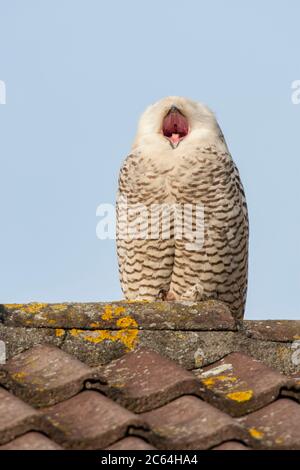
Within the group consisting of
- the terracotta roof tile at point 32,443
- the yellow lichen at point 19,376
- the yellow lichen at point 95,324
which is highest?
the yellow lichen at point 95,324

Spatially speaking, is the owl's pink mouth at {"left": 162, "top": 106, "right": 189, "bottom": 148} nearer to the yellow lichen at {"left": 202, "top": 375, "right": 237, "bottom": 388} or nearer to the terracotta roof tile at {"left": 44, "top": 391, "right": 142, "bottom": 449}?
the yellow lichen at {"left": 202, "top": 375, "right": 237, "bottom": 388}

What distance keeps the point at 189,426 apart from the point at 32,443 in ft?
1.64

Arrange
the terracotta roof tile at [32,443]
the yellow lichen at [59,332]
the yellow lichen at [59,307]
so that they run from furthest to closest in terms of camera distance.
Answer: the yellow lichen at [59,307]
the yellow lichen at [59,332]
the terracotta roof tile at [32,443]

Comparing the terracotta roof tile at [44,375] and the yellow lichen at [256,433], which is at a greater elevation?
the terracotta roof tile at [44,375]

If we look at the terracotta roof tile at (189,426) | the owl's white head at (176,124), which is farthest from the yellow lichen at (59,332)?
the owl's white head at (176,124)

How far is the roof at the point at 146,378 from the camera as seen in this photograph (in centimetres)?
326

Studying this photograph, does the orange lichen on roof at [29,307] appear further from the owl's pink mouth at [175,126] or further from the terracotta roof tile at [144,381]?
the owl's pink mouth at [175,126]

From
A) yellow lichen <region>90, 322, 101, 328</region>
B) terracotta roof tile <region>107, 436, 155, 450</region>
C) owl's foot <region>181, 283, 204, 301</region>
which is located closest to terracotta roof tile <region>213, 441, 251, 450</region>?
terracotta roof tile <region>107, 436, 155, 450</region>

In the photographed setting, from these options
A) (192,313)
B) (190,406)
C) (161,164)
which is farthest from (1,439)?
(161,164)

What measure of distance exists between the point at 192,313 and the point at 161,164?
92.2 inches

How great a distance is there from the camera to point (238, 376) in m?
3.93

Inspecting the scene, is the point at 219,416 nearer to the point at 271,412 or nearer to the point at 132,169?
the point at 271,412

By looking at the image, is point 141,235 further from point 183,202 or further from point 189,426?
point 189,426

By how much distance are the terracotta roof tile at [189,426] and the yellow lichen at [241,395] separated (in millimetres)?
156
